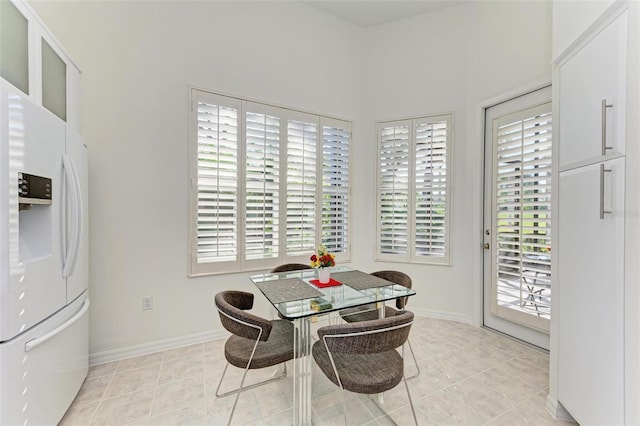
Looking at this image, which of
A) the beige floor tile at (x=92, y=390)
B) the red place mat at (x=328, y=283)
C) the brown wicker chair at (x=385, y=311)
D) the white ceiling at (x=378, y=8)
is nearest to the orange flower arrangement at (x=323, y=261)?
the red place mat at (x=328, y=283)

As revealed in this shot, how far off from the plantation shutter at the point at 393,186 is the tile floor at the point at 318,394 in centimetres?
136

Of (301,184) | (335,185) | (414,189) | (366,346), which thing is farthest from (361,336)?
(414,189)

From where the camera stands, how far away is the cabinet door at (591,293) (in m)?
1.32

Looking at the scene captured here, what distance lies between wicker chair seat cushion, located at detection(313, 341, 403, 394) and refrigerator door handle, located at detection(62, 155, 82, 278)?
158cm

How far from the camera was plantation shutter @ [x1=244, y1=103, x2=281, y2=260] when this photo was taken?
2922mm

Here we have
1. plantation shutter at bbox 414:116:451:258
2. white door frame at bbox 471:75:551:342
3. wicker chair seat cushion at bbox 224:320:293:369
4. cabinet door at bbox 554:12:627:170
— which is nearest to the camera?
cabinet door at bbox 554:12:627:170

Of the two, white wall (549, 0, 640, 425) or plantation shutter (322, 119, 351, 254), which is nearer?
white wall (549, 0, 640, 425)

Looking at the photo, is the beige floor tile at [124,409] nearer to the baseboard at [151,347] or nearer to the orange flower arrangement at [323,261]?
the baseboard at [151,347]

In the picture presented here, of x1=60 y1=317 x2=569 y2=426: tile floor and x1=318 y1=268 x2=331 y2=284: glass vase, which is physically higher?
x1=318 y1=268 x2=331 y2=284: glass vase

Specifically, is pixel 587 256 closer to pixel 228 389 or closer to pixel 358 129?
pixel 228 389

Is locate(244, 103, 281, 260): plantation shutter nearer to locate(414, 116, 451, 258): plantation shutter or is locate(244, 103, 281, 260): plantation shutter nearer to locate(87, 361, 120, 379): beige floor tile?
locate(87, 361, 120, 379): beige floor tile

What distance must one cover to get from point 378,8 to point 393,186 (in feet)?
7.26

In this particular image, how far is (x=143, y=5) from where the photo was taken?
8.12 feet

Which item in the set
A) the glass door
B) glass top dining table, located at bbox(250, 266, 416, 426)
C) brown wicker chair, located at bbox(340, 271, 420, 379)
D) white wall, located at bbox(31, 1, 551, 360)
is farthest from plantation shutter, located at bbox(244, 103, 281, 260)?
the glass door
